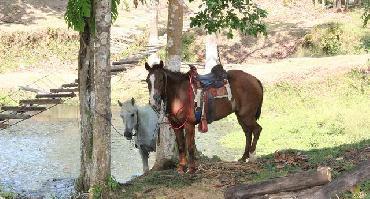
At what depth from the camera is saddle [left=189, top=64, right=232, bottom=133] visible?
12898 millimetres

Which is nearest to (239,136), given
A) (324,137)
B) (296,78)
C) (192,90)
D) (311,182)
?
(324,137)

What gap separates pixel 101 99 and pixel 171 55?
3215mm

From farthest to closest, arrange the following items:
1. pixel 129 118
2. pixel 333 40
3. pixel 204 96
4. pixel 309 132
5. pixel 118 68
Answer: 1. pixel 333 40
2. pixel 309 132
3. pixel 118 68
4. pixel 129 118
5. pixel 204 96

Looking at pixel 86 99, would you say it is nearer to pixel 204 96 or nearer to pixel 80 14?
pixel 80 14

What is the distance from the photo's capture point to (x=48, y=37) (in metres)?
39.5

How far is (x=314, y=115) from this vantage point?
81.5 feet

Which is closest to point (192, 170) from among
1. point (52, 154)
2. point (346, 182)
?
point (346, 182)

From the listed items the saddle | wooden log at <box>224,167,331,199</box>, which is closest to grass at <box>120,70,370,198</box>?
wooden log at <box>224,167,331,199</box>

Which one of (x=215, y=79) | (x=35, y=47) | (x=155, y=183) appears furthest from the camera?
(x=35, y=47)

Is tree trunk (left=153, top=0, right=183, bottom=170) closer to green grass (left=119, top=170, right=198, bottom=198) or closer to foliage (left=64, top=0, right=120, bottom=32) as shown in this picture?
green grass (left=119, top=170, right=198, bottom=198)

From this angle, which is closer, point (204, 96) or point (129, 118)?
point (204, 96)

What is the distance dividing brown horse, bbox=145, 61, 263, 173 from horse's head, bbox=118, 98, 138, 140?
2.36 m

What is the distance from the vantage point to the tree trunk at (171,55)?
565 inches

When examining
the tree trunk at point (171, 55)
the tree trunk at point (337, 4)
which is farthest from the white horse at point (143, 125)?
the tree trunk at point (337, 4)
